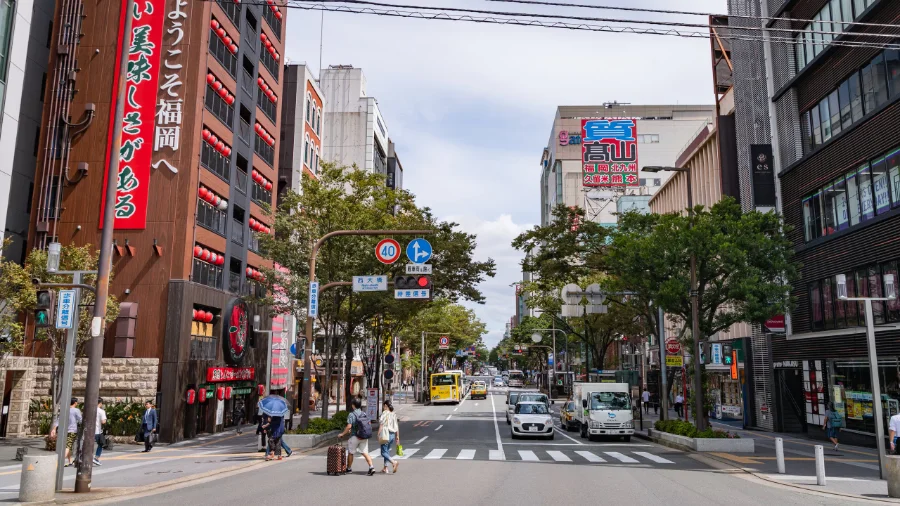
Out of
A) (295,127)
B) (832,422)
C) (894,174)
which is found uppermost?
(295,127)

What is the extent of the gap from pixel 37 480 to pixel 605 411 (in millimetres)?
21852

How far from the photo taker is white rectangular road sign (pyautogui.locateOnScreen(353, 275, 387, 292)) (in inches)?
908

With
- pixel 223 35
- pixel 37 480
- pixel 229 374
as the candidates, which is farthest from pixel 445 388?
pixel 37 480

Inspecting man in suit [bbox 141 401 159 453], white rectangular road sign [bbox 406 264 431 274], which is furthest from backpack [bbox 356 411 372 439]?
man in suit [bbox 141 401 159 453]

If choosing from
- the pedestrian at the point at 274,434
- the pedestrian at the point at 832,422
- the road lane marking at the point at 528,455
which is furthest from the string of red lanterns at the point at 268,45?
the pedestrian at the point at 832,422

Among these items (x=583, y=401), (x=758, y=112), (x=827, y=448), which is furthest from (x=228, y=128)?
(x=827, y=448)

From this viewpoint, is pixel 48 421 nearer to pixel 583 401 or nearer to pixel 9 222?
pixel 9 222

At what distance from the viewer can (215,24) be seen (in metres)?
31.4

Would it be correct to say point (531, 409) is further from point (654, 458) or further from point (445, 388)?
point (445, 388)

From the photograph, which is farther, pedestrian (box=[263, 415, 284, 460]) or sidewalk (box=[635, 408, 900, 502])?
pedestrian (box=[263, 415, 284, 460])

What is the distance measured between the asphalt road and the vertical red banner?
46.9 feet

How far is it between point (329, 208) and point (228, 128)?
8.91 meters

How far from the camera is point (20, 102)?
2723 centimetres

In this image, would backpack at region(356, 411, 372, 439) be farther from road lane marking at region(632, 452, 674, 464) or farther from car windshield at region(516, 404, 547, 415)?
car windshield at region(516, 404, 547, 415)
